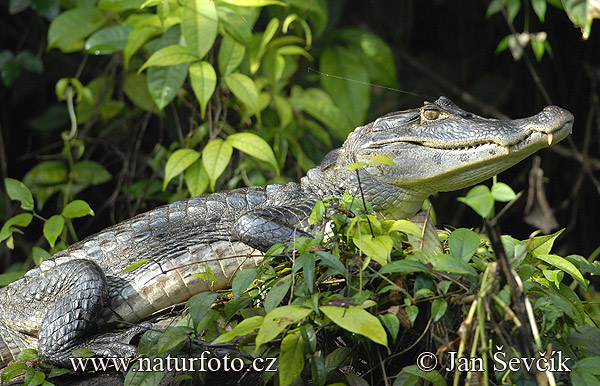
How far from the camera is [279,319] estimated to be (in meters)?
1.06

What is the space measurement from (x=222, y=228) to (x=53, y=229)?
1.72 ft

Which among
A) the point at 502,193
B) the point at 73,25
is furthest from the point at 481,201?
the point at 73,25

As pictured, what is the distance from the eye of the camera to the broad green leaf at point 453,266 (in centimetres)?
106

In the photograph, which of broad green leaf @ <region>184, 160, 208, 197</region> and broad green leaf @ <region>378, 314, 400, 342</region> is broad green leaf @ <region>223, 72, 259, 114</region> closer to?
broad green leaf @ <region>184, 160, 208, 197</region>

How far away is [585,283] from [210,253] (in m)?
0.97

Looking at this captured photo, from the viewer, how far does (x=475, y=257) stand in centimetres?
128

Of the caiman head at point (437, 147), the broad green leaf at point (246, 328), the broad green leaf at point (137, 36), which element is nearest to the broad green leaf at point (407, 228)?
the broad green leaf at point (246, 328)

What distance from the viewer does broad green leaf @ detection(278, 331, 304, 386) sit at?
1056 millimetres

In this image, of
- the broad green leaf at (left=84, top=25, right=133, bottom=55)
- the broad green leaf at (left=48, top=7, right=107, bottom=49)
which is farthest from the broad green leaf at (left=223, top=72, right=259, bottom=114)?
the broad green leaf at (left=48, top=7, right=107, bottom=49)

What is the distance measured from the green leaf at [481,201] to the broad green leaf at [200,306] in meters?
0.56

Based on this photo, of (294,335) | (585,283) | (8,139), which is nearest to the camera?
(294,335)

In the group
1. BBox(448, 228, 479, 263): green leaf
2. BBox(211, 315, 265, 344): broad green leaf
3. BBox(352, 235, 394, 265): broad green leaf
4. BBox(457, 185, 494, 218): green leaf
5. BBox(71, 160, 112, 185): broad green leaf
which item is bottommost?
BBox(71, 160, 112, 185): broad green leaf

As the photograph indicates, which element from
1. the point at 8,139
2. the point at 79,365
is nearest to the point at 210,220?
the point at 79,365

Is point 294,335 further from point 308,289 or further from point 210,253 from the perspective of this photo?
point 210,253
